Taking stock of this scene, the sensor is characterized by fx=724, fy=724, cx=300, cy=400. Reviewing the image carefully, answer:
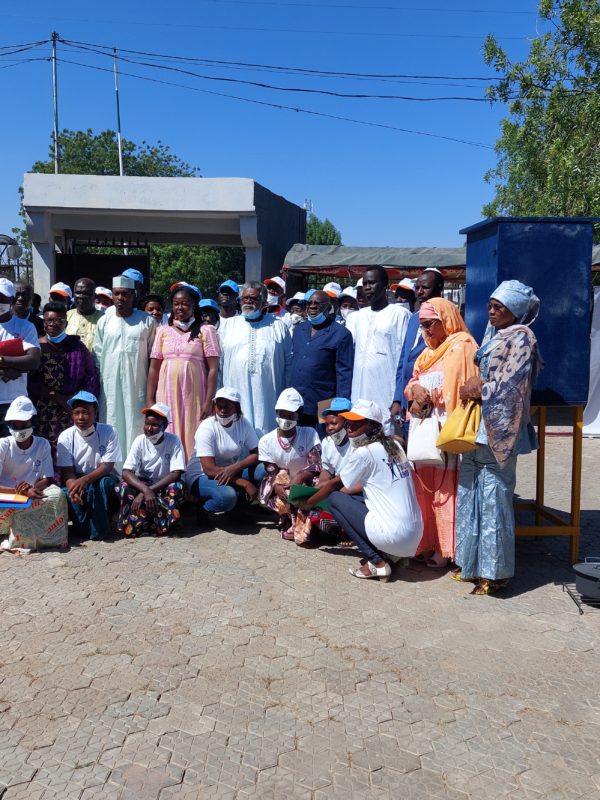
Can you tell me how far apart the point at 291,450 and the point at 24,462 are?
1943 mm

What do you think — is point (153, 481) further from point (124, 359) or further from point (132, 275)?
point (132, 275)

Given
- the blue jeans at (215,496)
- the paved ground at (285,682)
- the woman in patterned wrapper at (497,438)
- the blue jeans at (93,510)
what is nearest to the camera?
the paved ground at (285,682)

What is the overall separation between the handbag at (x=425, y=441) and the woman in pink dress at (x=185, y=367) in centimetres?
198

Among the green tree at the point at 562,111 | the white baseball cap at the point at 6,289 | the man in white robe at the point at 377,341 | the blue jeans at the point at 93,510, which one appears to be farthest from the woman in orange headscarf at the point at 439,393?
the green tree at the point at 562,111

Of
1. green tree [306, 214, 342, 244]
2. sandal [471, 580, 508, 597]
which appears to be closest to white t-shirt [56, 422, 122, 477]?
sandal [471, 580, 508, 597]

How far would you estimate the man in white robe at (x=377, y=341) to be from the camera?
5746 millimetres

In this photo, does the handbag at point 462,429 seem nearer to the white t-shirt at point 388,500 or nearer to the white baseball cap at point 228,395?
the white t-shirt at point 388,500

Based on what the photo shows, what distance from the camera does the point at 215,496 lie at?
18.1ft

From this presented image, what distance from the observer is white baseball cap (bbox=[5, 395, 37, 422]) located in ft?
16.5

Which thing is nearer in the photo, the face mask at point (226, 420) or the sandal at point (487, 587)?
the sandal at point (487, 587)

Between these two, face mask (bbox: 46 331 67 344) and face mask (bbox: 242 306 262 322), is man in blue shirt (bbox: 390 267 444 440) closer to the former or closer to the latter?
Answer: face mask (bbox: 242 306 262 322)

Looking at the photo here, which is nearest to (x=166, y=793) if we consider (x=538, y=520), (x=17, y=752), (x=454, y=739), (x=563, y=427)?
(x=17, y=752)

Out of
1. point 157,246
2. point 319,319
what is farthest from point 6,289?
point 157,246

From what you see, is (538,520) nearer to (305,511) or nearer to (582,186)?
(305,511)
